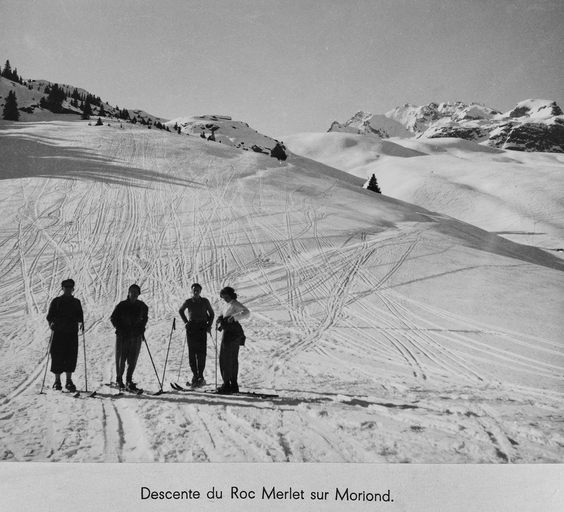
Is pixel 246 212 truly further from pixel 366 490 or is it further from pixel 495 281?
pixel 366 490

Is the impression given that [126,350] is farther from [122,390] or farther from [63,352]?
[63,352]

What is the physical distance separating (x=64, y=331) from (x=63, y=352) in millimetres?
246

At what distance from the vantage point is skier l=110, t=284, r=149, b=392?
4.43 meters

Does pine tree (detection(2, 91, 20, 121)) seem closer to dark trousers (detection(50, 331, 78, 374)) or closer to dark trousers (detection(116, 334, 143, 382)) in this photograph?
dark trousers (detection(50, 331, 78, 374))

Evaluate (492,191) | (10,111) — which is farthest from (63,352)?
(492,191)

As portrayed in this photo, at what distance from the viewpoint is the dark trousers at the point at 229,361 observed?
4.40 metres

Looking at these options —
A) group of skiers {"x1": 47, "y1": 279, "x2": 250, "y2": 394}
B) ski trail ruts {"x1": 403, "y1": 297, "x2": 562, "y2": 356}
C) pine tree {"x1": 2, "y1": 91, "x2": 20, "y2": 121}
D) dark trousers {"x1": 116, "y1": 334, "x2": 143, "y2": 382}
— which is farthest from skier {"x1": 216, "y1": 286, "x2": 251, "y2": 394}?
pine tree {"x1": 2, "y1": 91, "x2": 20, "y2": 121}

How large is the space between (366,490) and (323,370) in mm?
1462

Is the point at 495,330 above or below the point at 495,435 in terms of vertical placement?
above

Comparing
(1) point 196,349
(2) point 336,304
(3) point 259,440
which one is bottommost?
(3) point 259,440

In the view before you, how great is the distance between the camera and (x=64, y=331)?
440cm

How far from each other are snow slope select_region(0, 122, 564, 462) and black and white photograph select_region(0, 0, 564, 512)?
0.03 metres

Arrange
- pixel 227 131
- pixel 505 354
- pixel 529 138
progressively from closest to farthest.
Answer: pixel 505 354, pixel 227 131, pixel 529 138

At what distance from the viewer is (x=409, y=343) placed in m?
6.01
